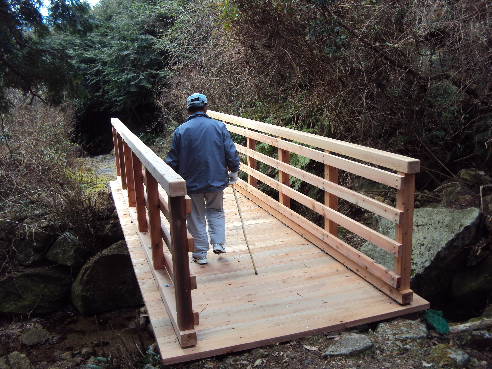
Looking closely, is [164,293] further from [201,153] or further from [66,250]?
[66,250]

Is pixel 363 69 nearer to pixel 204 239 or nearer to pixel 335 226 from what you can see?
pixel 335 226

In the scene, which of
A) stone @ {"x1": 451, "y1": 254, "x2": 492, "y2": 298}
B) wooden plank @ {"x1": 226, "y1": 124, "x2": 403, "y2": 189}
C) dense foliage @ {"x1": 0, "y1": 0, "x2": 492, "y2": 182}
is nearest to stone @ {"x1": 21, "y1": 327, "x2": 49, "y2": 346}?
dense foliage @ {"x1": 0, "y1": 0, "x2": 492, "y2": 182}

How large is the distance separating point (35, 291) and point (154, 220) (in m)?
4.54

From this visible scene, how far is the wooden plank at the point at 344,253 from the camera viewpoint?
4.00 meters

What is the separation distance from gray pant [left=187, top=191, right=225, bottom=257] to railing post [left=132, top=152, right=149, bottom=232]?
2.32 ft

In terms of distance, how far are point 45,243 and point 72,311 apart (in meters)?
1.15

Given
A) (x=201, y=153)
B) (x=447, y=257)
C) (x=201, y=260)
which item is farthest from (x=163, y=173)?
(x=447, y=257)

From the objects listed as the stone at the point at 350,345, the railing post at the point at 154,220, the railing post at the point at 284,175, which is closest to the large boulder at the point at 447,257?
the stone at the point at 350,345

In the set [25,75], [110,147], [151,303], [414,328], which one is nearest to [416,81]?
[414,328]

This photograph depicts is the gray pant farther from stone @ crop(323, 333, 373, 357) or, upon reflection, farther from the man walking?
stone @ crop(323, 333, 373, 357)

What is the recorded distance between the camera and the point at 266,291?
4238 mm

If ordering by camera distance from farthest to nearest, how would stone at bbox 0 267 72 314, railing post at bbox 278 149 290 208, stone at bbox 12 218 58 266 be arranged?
stone at bbox 12 218 58 266, stone at bbox 0 267 72 314, railing post at bbox 278 149 290 208

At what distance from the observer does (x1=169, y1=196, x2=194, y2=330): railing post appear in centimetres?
315

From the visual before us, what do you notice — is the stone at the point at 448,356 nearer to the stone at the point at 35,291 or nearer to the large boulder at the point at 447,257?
the large boulder at the point at 447,257
